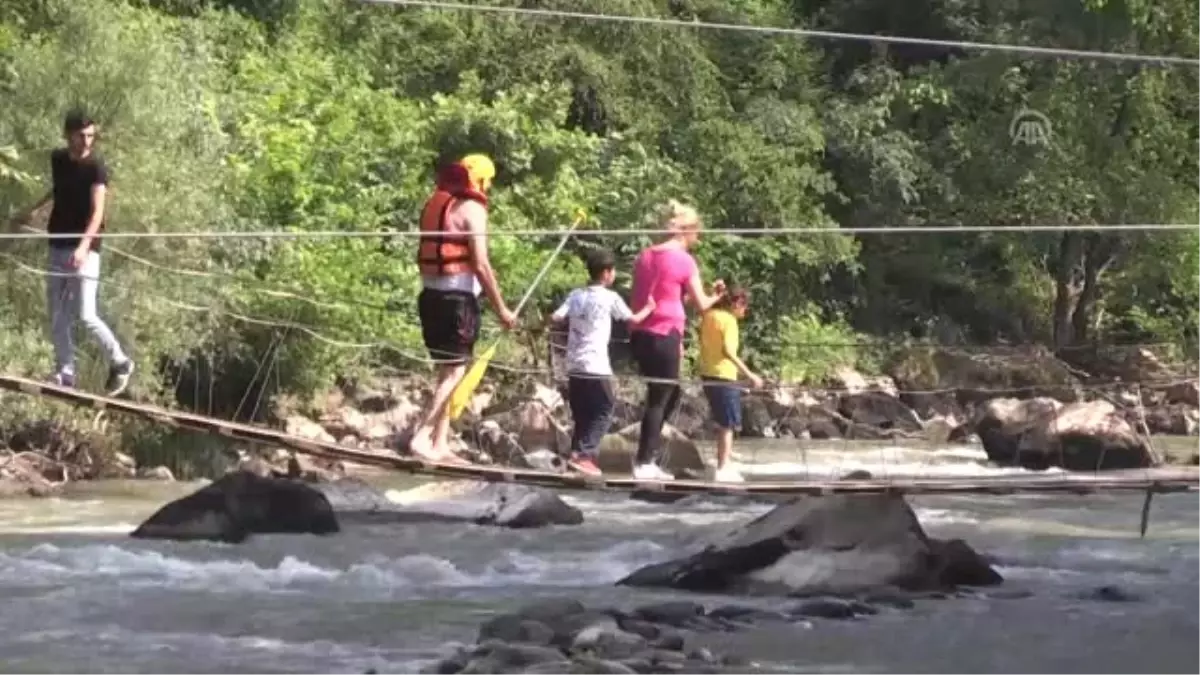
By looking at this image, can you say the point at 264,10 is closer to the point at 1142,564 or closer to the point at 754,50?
the point at 754,50

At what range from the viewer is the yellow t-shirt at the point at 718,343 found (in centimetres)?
1016

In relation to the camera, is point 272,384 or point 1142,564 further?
point 272,384

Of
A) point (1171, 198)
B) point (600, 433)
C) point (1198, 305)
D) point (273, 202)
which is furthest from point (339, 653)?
point (1198, 305)

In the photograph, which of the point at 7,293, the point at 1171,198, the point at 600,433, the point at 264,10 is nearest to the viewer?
the point at 600,433

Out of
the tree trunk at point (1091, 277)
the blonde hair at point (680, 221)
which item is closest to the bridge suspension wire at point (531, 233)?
the blonde hair at point (680, 221)

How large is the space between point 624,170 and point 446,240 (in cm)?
1810

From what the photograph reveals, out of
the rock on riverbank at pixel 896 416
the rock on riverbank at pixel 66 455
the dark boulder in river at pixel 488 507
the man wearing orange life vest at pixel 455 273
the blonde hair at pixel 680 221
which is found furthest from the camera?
the rock on riverbank at pixel 896 416

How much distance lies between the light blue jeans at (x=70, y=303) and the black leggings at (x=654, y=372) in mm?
2276

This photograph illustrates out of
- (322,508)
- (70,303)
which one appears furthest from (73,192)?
(322,508)

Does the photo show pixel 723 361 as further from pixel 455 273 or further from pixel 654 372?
pixel 455 273

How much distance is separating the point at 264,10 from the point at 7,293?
1032 cm

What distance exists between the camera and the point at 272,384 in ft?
61.3

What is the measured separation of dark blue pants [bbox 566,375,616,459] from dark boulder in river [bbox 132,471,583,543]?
4004mm

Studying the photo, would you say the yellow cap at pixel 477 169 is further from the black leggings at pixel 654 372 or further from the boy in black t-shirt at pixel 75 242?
the boy in black t-shirt at pixel 75 242
